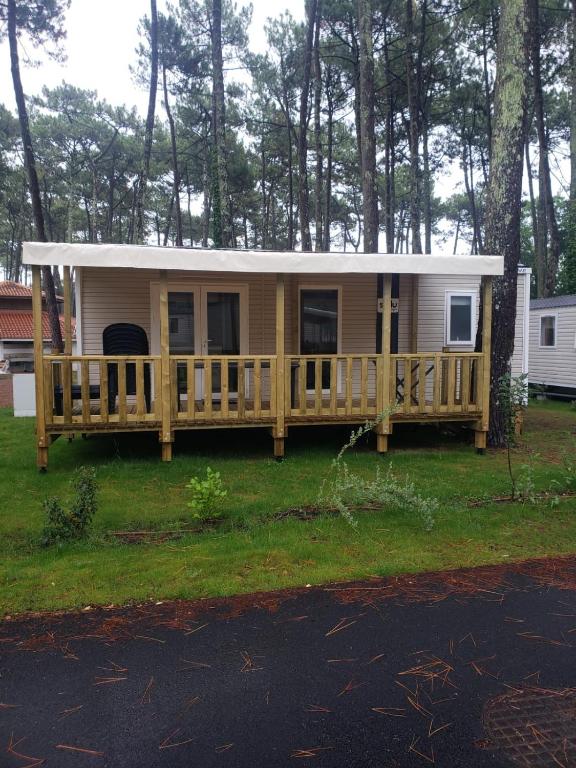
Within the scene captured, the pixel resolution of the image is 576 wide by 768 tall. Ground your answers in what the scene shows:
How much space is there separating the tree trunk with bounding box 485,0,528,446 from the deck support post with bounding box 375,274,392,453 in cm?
148

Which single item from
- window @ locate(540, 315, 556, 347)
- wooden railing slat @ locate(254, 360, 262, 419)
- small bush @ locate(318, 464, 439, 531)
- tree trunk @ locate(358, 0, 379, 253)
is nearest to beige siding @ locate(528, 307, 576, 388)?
window @ locate(540, 315, 556, 347)

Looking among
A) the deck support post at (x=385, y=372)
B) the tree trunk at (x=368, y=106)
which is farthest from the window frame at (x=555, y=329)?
the deck support post at (x=385, y=372)

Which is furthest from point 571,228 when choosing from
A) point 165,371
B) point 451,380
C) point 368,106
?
point 165,371

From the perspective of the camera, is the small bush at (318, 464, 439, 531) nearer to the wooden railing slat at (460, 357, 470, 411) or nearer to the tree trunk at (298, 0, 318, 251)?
the wooden railing slat at (460, 357, 470, 411)

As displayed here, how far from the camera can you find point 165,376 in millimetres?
6742

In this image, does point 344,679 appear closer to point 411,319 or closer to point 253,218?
point 411,319

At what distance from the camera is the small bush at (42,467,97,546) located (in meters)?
4.32

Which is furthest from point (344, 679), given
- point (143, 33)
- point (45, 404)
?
point (143, 33)

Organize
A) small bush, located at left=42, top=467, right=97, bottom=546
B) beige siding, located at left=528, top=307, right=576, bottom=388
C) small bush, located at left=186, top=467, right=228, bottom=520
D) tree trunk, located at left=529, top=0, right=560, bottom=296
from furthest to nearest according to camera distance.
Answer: tree trunk, located at left=529, top=0, right=560, bottom=296
beige siding, located at left=528, top=307, right=576, bottom=388
small bush, located at left=186, top=467, right=228, bottom=520
small bush, located at left=42, top=467, right=97, bottom=546

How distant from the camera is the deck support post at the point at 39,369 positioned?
20.6 ft

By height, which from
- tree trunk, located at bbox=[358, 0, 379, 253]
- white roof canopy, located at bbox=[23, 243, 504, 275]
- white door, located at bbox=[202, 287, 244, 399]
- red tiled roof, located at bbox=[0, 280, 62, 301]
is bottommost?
white door, located at bbox=[202, 287, 244, 399]

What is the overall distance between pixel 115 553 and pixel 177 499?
146cm

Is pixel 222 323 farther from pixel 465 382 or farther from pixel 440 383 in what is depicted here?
pixel 465 382

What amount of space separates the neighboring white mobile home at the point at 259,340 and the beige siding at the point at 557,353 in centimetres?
612
